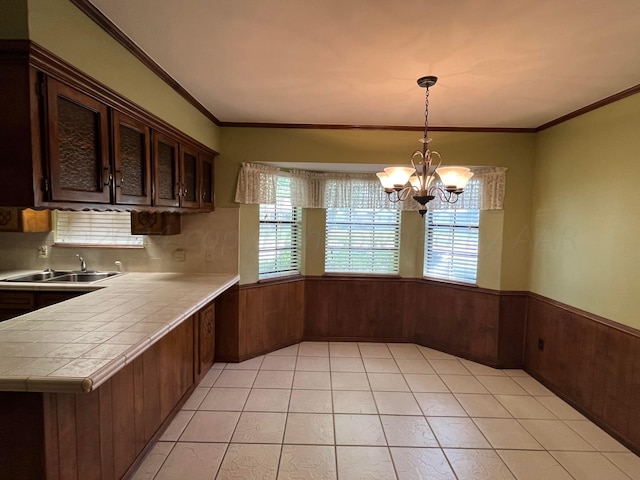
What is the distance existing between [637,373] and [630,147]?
160 cm

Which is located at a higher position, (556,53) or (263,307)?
(556,53)

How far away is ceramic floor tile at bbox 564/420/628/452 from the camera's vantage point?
229 cm

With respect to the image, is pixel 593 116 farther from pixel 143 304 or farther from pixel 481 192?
pixel 143 304

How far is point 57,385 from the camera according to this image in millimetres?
1199

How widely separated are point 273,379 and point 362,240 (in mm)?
1924

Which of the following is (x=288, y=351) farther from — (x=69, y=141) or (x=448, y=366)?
(x=69, y=141)

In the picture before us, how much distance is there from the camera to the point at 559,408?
2.77 meters

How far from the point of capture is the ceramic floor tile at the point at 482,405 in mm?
2648

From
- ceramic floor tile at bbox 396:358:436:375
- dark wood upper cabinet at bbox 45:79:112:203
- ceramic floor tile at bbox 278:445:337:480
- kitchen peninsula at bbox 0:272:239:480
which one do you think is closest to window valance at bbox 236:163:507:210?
kitchen peninsula at bbox 0:272:239:480

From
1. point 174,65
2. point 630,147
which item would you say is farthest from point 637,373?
point 174,65

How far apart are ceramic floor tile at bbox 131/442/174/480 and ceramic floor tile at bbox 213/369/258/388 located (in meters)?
0.82

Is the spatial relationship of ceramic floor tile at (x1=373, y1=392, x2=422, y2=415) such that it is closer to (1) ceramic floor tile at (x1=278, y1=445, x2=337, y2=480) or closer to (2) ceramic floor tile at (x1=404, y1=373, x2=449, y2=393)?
(2) ceramic floor tile at (x1=404, y1=373, x2=449, y2=393)

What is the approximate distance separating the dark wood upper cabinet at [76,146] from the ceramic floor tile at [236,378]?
2000 millimetres

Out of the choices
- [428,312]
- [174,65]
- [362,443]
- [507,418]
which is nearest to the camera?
[174,65]
